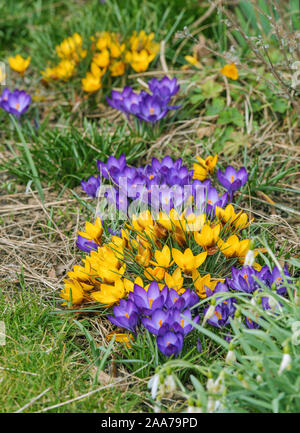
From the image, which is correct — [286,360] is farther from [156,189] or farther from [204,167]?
[204,167]

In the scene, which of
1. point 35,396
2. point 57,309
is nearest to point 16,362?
point 35,396

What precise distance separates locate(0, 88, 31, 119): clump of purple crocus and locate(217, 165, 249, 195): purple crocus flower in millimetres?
1305

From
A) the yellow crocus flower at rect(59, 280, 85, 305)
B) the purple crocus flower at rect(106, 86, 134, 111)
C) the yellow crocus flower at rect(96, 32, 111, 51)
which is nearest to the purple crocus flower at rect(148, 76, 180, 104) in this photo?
the purple crocus flower at rect(106, 86, 134, 111)

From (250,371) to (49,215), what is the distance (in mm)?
1431

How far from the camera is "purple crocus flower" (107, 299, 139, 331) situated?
1.91 metres

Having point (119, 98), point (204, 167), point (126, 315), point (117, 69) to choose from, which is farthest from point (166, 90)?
point (126, 315)

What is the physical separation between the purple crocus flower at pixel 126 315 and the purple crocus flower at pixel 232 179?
817 millimetres

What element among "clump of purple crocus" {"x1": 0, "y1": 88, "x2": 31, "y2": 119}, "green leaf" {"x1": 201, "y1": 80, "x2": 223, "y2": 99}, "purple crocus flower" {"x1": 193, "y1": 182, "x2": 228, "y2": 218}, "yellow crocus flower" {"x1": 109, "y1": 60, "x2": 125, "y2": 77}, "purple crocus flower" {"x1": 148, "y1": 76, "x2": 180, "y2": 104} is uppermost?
"yellow crocus flower" {"x1": 109, "y1": 60, "x2": 125, "y2": 77}

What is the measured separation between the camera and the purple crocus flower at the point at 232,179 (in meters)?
2.44

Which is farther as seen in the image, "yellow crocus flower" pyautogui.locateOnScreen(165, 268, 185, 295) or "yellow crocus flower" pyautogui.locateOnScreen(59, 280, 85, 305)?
"yellow crocus flower" pyautogui.locateOnScreen(59, 280, 85, 305)

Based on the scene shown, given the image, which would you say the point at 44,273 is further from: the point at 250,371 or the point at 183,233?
the point at 250,371

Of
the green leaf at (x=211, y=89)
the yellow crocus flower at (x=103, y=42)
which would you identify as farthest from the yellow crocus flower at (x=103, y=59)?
the green leaf at (x=211, y=89)

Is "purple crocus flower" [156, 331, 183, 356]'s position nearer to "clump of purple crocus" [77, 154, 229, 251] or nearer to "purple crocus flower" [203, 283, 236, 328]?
"purple crocus flower" [203, 283, 236, 328]

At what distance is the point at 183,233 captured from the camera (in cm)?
211
